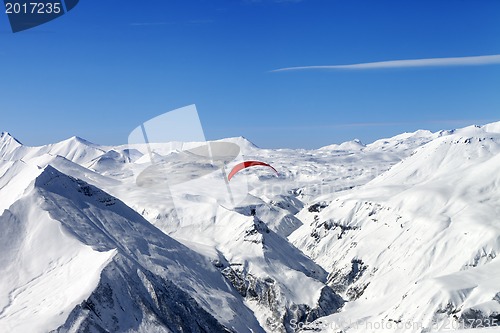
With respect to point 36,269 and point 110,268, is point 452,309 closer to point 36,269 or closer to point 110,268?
point 110,268

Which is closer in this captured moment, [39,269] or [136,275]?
[39,269]

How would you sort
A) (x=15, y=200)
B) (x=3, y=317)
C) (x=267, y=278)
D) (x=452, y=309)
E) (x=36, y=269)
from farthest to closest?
(x=267, y=278) → (x=15, y=200) → (x=452, y=309) → (x=36, y=269) → (x=3, y=317)

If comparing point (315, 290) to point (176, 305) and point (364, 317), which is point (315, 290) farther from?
point (176, 305)

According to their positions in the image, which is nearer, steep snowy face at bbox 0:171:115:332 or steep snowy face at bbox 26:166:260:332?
steep snowy face at bbox 0:171:115:332

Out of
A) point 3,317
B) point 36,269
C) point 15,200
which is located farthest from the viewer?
point 15,200

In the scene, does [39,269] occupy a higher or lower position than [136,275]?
higher

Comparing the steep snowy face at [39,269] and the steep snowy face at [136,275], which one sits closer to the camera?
the steep snowy face at [39,269]

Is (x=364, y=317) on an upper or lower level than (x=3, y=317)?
lower

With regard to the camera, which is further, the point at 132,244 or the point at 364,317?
the point at 364,317

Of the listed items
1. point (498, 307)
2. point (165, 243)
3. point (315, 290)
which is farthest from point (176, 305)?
point (498, 307)

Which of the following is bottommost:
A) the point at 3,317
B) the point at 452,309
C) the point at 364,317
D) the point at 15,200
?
the point at 364,317
